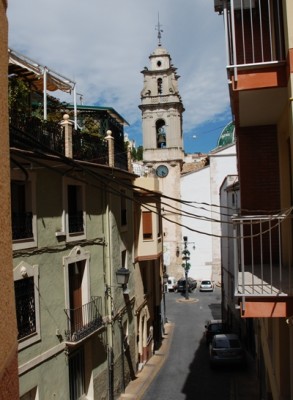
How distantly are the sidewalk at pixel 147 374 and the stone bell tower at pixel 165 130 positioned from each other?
22.0 metres

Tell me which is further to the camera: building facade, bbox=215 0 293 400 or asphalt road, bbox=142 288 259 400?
asphalt road, bbox=142 288 259 400

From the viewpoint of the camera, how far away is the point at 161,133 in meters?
46.9

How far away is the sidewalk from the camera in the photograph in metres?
16.5

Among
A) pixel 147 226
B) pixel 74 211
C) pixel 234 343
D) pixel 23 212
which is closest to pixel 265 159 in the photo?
pixel 23 212

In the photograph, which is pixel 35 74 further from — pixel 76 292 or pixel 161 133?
pixel 161 133

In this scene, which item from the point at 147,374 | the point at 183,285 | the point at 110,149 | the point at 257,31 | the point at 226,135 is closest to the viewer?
the point at 257,31

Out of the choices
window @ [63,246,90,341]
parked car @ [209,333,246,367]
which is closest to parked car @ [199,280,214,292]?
parked car @ [209,333,246,367]

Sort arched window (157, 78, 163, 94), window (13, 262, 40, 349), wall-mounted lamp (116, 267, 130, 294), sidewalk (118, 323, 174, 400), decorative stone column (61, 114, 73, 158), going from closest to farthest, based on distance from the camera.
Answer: window (13, 262, 40, 349)
decorative stone column (61, 114, 73, 158)
wall-mounted lamp (116, 267, 130, 294)
sidewalk (118, 323, 174, 400)
arched window (157, 78, 163, 94)

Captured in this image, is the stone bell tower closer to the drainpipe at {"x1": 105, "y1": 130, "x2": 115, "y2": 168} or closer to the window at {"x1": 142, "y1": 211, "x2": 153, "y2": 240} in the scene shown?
the window at {"x1": 142, "y1": 211, "x2": 153, "y2": 240}

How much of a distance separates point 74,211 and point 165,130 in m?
33.6

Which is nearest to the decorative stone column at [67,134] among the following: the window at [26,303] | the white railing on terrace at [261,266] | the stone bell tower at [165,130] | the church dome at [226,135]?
the window at [26,303]

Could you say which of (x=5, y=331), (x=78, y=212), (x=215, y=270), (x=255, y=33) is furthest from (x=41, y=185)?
(x=215, y=270)

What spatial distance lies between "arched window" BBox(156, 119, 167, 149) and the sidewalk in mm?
25765

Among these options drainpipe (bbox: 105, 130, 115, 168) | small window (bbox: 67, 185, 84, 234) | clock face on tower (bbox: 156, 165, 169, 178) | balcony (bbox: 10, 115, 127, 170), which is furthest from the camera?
clock face on tower (bbox: 156, 165, 169, 178)
